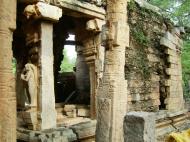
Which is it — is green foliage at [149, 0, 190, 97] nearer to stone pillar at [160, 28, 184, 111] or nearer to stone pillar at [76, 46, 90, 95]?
stone pillar at [160, 28, 184, 111]

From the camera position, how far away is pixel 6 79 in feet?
11.3

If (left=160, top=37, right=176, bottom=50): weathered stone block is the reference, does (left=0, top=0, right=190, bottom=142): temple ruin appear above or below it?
below

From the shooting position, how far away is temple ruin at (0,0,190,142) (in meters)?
3.71

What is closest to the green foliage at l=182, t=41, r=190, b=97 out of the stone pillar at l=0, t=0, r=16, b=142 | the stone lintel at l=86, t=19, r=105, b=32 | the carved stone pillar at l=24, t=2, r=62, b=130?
the stone lintel at l=86, t=19, r=105, b=32

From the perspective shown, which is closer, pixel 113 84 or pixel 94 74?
pixel 113 84

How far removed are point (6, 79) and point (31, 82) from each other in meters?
2.82

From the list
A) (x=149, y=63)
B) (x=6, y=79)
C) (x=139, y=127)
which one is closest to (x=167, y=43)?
(x=149, y=63)

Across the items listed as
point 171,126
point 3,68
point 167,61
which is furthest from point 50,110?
point 167,61

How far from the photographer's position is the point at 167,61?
393 inches

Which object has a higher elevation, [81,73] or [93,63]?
[93,63]

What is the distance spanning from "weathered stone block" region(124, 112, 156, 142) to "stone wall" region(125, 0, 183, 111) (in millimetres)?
4198

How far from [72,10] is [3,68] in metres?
3.80

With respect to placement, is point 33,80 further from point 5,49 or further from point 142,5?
point 142,5

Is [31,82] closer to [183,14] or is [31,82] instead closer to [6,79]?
[6,79]
